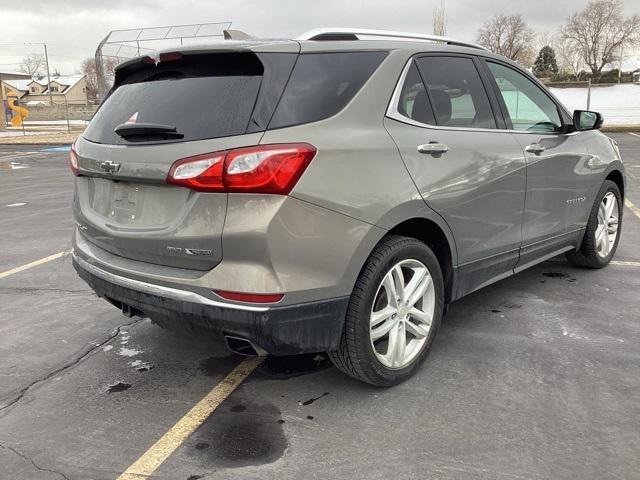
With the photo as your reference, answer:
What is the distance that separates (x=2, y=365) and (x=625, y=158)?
1495 cm

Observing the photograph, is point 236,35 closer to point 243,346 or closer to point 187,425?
point 243,346

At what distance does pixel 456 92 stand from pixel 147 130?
186 centimetres

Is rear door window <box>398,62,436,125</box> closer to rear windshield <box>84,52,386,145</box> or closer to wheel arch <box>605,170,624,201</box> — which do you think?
rear windshield <box>84,52,386,145</box>

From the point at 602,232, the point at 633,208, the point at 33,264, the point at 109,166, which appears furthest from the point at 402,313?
the point at 633,208

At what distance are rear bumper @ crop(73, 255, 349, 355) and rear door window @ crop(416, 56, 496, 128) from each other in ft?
4.43

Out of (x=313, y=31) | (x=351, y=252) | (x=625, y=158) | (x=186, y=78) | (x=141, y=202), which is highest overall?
(x=313, y=31)

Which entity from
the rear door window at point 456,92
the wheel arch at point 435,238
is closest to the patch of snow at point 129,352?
the wheel arch at point 435,238

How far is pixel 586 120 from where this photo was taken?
15.1 ft

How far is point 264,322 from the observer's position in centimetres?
248

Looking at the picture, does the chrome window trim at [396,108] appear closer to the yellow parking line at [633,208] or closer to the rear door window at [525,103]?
the rear door window at [525,103]

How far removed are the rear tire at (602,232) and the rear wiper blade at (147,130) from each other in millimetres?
3655

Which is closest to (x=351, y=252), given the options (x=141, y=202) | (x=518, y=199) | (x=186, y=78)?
(x=141, y=202)

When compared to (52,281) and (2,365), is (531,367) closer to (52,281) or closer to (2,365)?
A: (2,365)

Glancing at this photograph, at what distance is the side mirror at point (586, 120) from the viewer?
4.50m
